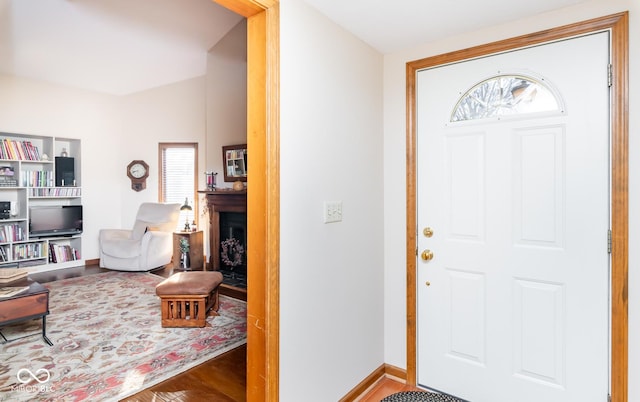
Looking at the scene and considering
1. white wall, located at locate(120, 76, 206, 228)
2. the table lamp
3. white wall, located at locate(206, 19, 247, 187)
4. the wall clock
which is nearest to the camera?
white wall, located at locate(206, 19, 247, 187)

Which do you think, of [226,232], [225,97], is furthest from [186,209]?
[225,97]

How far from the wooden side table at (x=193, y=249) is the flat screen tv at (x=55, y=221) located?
1657 mm

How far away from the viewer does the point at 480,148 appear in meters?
1.97

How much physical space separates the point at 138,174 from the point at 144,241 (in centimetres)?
151

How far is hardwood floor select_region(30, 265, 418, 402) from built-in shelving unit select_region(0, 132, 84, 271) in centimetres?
427

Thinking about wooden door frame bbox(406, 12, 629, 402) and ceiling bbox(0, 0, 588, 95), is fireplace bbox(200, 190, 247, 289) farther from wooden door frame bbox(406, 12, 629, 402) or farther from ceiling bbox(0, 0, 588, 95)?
wooden door frame bbox(406, 12, 629, 402)

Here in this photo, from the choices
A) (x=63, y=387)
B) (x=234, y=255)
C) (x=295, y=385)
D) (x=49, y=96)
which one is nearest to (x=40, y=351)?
(x=63, y=387)

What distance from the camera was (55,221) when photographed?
5188mm

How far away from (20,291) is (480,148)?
3461 mm

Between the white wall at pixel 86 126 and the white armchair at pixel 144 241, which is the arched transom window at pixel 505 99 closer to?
the white armchair at pixel 144 241

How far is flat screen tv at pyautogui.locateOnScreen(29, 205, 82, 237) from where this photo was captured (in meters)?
5.00

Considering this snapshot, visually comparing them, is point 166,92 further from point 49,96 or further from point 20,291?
point 20,291

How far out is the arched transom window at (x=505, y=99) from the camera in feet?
5.88

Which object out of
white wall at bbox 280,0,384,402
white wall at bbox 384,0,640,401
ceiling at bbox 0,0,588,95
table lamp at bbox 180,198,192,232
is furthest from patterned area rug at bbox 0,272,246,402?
ceiling at bbox 0,0,588,95
